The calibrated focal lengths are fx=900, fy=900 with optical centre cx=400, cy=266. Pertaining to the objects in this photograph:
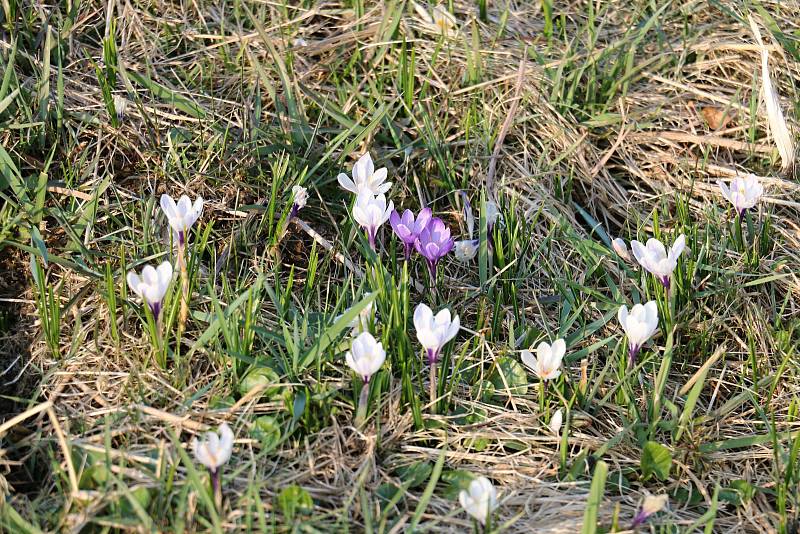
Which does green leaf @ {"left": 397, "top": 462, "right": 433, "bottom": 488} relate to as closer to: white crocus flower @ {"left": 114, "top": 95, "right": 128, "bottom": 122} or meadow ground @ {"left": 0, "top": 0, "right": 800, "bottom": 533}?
meadow ground @ {"left": 0, "top": 0, "right": 800, "bottom": 533}

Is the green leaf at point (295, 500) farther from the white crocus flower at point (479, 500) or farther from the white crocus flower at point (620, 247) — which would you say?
the white crocus flower at point (620, 247)

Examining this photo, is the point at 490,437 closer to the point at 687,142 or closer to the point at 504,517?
the point at 504,517

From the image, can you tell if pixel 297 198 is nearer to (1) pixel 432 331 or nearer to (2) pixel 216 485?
(1) pixel 432 331

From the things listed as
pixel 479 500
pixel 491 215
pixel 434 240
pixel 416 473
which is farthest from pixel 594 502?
pixel 491 215

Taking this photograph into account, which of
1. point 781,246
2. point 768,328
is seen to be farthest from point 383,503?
point 781,246

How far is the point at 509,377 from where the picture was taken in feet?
6.81

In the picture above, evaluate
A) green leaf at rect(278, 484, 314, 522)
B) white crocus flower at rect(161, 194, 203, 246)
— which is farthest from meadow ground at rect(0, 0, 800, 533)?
white crocus flower at rect(161, 194, 203, 246)

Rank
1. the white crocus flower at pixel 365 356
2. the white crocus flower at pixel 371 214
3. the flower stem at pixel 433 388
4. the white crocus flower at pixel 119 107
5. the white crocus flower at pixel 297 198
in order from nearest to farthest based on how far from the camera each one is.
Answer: the white crocus flower at pixel 365 356 < the flower stem at pixel 433 388 < the white crocus flower at pixel 371 214 < the white crocus flower at pixel 297 198 < the white crocus flower at pixel 119 107

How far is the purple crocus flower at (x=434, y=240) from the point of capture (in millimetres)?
2180

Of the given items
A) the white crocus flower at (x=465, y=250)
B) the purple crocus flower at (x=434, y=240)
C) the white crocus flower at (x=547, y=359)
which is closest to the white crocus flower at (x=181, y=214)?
the purple crocus flower at (x=434, y=240)

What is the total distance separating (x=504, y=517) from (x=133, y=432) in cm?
78

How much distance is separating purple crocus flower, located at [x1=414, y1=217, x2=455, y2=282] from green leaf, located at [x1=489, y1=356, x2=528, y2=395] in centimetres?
29

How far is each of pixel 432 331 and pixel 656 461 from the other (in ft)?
1.81

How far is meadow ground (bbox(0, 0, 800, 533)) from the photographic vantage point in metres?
1.83
